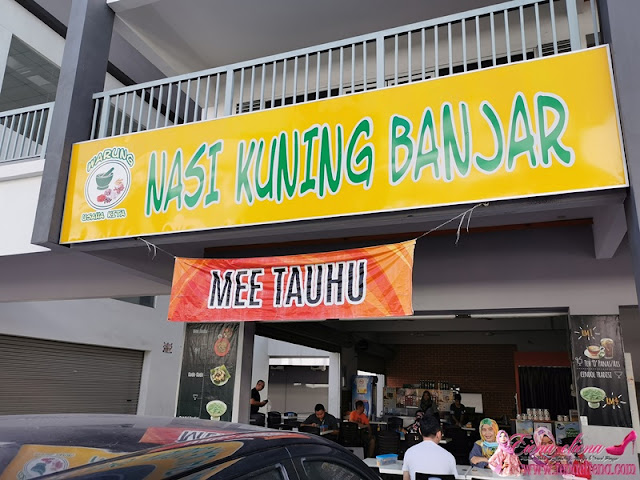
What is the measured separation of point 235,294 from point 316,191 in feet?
4.94

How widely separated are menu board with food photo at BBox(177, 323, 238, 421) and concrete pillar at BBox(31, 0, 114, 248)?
245cm

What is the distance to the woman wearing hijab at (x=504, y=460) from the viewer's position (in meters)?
6.23

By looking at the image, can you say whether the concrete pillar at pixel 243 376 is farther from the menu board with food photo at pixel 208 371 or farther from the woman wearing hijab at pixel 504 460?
the woman wearing hijab at pixel 504 460

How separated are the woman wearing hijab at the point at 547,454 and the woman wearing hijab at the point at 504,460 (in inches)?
15.4

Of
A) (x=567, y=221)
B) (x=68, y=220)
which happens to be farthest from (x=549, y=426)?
(x=68, y=220)

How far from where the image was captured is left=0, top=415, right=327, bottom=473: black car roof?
1513 mm

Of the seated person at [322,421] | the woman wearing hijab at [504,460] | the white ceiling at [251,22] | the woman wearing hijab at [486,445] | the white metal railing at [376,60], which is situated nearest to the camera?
the white metal railing at [376,60]

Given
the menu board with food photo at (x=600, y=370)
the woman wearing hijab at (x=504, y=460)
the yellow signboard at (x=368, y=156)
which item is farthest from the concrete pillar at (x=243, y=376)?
the menu board with food photo at (x=600, y=370)

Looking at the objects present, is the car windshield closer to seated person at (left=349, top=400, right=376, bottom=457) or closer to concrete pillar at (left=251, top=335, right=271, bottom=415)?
seated person at (left=349, top=400, right=376, bottom=457)

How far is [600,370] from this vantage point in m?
6.37

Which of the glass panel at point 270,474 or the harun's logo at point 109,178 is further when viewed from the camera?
the harun's logo at point 109,178

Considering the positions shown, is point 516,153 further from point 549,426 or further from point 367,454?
point 367,454

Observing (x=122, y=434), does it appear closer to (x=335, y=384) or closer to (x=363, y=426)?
(x=363, y=426)

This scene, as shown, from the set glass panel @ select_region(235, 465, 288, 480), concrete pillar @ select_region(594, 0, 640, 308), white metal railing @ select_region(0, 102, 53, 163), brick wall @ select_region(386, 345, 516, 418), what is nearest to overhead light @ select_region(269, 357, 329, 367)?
brick wall @ select_region(386, 345, 516, 418)
